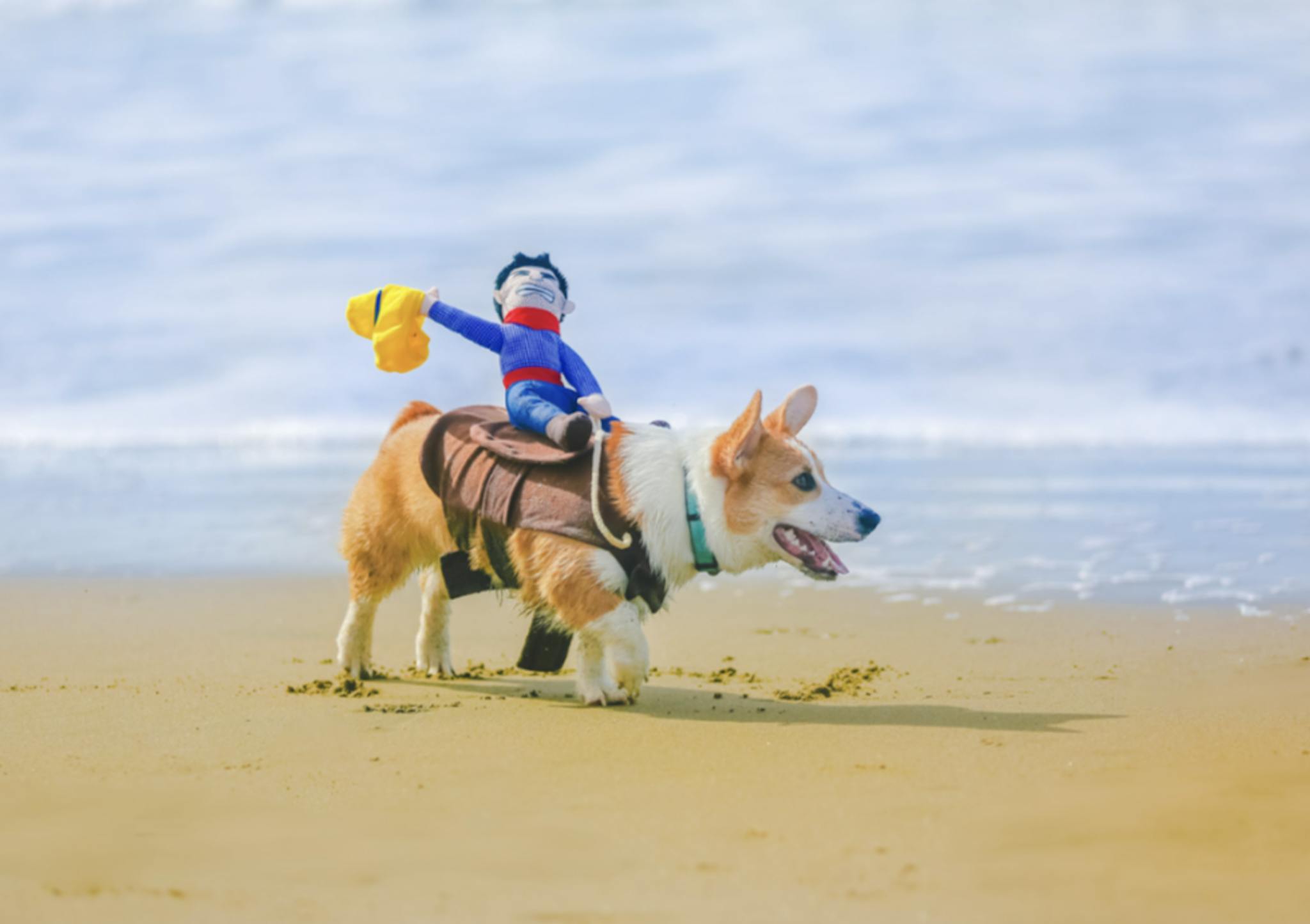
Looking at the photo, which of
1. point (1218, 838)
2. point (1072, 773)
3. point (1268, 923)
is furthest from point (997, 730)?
point (1268, 923)

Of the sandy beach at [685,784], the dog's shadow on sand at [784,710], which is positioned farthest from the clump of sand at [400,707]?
the dog's shadow on sand at [784,710]

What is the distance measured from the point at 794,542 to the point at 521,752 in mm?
1324

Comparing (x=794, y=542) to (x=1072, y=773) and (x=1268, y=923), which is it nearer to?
(x=1072, y=773)

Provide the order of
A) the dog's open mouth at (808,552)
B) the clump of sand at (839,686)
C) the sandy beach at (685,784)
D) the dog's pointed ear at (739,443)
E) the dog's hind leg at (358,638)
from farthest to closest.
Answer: the dog's hind leg at (358,638)
the clump of sand at (839,686)
the dog's open mouth at (808,552)
the dog's pointed ear at (739,443)
the sandy beach at (685,784)

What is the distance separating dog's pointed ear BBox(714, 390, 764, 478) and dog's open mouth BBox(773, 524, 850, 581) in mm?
284

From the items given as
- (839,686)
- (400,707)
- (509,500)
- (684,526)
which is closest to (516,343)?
(509,500)

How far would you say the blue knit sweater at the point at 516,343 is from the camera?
18.3 feet

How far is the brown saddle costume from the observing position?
5.21 meters

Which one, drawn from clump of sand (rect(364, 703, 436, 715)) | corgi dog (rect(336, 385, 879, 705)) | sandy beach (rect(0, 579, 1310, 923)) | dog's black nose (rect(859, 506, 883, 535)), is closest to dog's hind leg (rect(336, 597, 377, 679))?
sandy beach (rect(0, 579, 1310, 923))

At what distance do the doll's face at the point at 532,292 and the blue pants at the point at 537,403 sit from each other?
35 cm

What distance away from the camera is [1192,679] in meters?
5.64

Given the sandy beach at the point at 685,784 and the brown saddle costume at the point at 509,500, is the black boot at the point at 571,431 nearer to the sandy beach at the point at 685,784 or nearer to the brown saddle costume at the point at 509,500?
the brown saddle costume at the point at 509,500

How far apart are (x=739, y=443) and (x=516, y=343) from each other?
1.12 metres

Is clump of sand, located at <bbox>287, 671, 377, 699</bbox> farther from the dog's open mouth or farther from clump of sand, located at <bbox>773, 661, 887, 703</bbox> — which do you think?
the dog's open mouth
